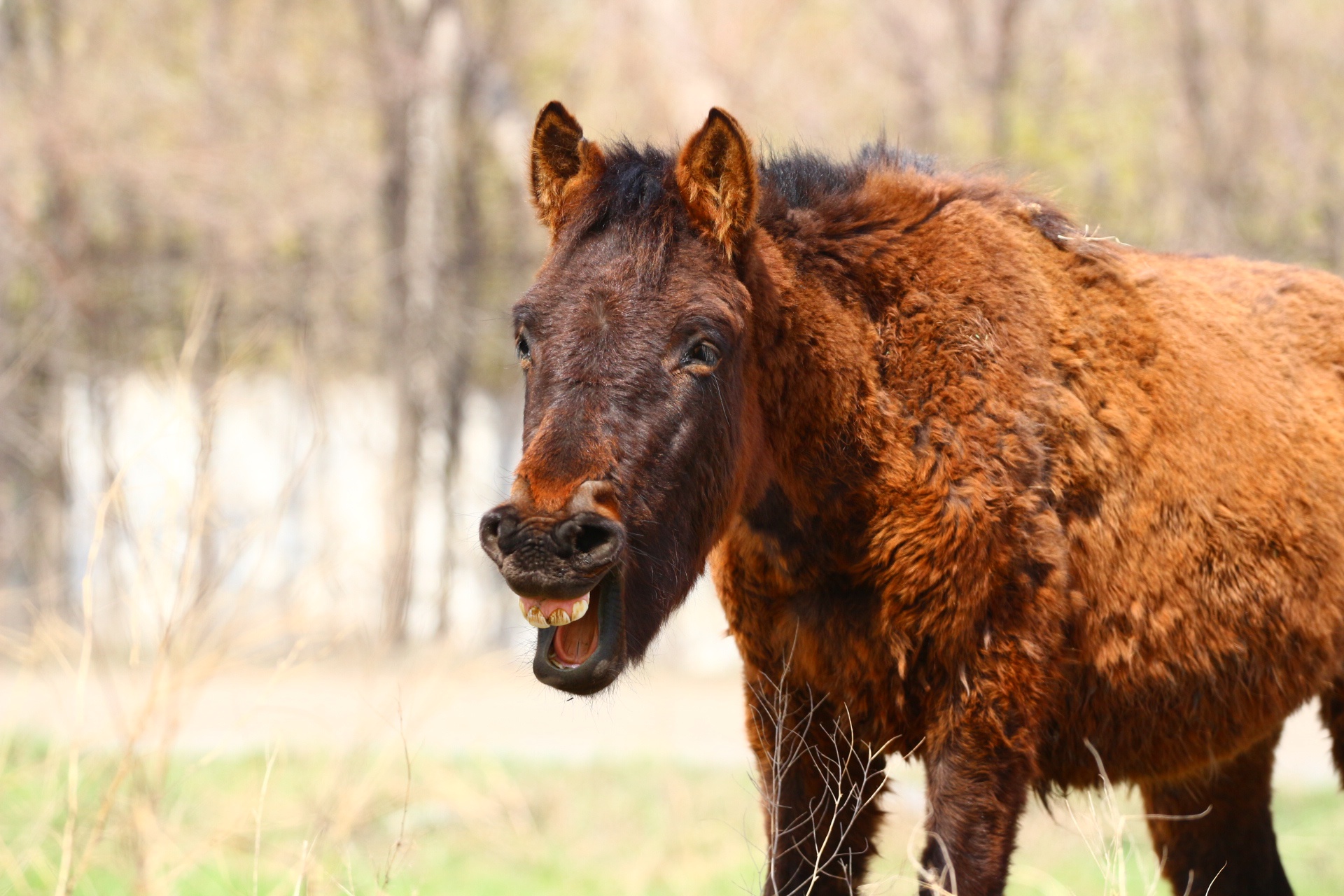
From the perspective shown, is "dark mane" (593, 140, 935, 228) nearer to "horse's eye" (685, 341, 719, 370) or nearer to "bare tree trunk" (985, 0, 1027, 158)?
"horse's eye" (685, 341, 719, 370)

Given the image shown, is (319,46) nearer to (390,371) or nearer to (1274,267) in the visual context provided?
(390,371)

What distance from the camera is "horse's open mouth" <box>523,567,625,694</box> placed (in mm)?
3143

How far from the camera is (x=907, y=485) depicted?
12.1 feet

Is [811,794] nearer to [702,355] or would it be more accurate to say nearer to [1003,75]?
[702,355]

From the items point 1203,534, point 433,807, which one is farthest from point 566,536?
point 433,807

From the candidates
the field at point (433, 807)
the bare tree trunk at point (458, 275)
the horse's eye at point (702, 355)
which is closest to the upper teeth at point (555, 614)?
the field at point (433, 807)

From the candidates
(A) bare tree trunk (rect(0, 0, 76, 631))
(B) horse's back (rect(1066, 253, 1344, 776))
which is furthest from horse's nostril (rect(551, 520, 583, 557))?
(A) bare tree trunk (rect(0, 0, 76, 631))

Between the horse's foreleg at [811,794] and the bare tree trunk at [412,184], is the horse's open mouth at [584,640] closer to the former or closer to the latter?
the horse's foreleg at [811,794]

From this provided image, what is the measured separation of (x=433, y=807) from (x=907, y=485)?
674 cm

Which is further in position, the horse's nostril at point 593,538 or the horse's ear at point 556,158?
the horse's ear at point 556,158

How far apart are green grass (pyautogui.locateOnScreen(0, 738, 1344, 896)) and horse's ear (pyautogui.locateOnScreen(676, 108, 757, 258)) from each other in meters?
3.33

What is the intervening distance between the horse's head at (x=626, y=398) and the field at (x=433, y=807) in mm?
588

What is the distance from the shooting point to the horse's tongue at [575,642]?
3.22m

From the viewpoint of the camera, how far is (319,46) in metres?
20.0
